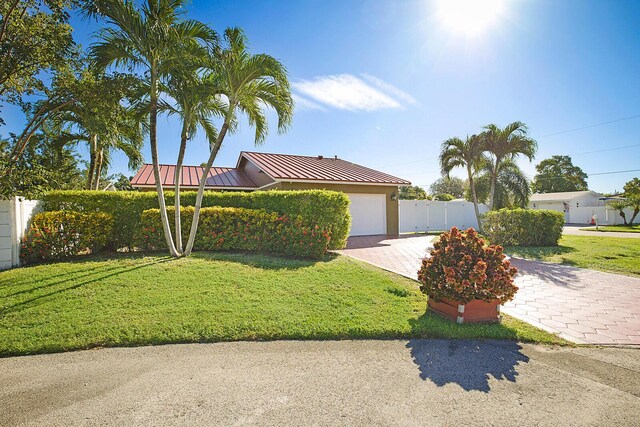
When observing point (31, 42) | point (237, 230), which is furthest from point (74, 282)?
point (31, 42)

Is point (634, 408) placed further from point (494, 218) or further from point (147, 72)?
point (494, 218)

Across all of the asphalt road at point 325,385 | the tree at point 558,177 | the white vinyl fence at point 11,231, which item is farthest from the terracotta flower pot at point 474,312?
the tree at point 558,177

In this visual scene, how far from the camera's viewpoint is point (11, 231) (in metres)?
6.59

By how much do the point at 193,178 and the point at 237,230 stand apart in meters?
8.71

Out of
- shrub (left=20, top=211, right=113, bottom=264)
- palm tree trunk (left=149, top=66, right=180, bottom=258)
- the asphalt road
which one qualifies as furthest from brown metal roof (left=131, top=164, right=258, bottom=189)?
the asphalt road

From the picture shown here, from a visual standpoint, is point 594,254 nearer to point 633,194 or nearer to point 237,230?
point 237,230

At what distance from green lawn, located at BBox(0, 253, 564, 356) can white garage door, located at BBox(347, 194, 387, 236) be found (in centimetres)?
811

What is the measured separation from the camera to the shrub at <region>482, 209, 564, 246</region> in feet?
37.8

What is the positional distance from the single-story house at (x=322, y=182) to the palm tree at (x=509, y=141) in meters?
4.78

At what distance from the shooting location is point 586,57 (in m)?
10.9

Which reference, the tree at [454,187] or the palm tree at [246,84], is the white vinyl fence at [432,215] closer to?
the palm tree at [246,84]

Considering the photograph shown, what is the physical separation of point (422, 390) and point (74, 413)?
9.79 feet

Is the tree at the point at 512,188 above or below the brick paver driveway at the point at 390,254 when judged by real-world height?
above

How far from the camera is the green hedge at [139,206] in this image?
802 cm
